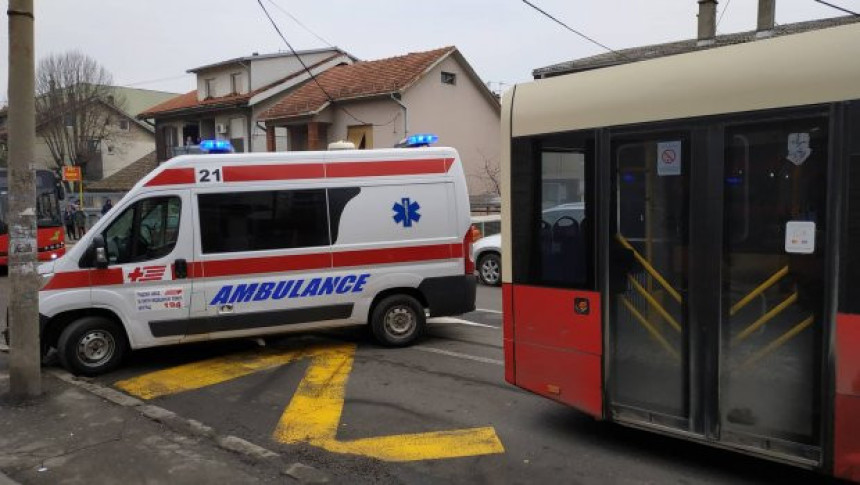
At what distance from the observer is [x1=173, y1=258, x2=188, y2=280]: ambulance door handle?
7301mm

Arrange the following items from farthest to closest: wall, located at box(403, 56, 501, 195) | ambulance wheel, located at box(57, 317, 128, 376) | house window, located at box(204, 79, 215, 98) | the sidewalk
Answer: house window, located at box(204, 79, 215, 98) → wall, located at box(403, 56, 501, 195) → ambulance wheel, located at box(57, 317, 128, 376) → the sidewalk

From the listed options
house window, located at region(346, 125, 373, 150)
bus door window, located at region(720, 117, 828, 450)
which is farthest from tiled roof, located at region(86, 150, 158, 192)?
bus door window, located at region(720, 117, 828, 450)

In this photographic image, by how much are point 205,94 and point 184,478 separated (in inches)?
1421

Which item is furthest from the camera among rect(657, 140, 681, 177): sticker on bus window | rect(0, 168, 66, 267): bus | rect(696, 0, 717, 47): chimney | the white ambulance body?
rect(696, 0, 717, 47): chimney

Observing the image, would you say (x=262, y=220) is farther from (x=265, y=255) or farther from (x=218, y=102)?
(x=218, y=102)

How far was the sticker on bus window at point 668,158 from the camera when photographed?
13.8 feet

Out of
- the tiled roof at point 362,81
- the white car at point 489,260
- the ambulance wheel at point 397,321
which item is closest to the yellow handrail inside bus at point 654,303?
the ambulance wheel at point 397,321

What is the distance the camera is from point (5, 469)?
15.2 ft

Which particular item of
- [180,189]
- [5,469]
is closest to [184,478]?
[5,469]

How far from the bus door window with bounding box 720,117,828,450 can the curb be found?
107 inches

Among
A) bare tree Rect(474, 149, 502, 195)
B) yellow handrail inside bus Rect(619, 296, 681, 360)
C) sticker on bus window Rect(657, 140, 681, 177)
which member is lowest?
yellow handrail inside bus Rect(619, 296, 681, 360)

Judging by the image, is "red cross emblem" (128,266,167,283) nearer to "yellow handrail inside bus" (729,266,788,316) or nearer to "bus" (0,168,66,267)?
"yellow handrail inside bus" (729,266,788,316)

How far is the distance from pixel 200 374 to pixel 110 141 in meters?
51.8

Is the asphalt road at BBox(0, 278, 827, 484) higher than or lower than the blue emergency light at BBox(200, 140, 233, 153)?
lower
